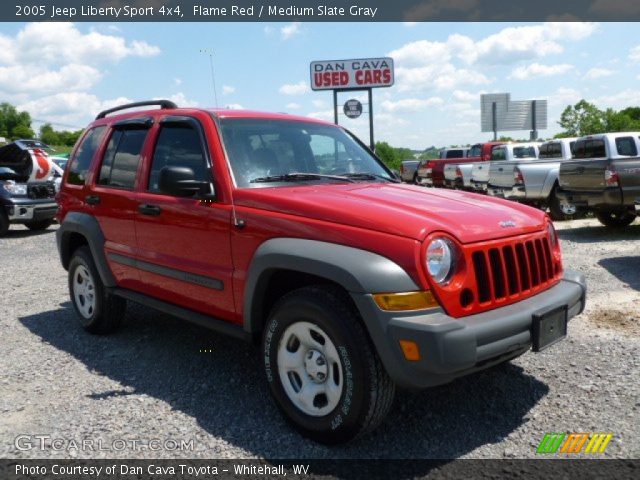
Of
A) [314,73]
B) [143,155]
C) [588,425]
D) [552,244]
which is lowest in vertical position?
[588,425]

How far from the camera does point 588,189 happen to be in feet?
32.6

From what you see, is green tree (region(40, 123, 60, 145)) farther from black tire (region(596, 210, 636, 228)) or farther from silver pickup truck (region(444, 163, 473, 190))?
black tire (region(596, 210, 636, 228))

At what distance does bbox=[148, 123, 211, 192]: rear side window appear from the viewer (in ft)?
12.9

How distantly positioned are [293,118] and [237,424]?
2372 mm

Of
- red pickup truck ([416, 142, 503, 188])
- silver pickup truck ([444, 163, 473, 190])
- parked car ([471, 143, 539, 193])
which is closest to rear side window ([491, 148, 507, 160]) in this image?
parked car ([471, 143, 539, 193])

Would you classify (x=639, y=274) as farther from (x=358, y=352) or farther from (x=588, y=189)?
(x=358, y=352)

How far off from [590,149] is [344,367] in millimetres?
9231

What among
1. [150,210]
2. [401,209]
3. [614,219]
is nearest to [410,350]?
[401,209]

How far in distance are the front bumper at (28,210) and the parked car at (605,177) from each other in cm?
1065

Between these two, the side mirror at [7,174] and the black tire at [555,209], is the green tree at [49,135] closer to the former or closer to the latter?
the side mirror at [7,174]

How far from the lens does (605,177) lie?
31.2 ft

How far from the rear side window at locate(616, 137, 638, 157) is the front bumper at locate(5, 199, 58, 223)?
11.3 metres

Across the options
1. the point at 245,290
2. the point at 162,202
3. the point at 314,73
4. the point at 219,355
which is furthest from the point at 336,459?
the point at 314,73

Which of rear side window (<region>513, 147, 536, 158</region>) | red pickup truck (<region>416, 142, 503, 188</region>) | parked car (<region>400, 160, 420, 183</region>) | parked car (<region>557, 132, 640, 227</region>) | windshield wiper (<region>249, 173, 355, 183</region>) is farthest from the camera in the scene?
parked car (<region>400, 160, 420, 183</region>)
